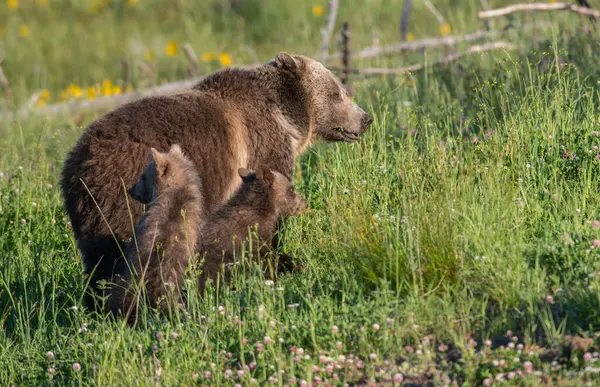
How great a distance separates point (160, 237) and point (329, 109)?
3046 millimetres

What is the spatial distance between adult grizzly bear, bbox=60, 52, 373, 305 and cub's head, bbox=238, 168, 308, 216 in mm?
306

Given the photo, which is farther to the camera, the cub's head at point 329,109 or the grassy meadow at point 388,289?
the cub's head at point 329,109

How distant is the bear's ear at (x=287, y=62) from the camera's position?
25.5 ft

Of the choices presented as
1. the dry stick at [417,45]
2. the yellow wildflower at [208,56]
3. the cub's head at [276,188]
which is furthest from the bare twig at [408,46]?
the cub's head at [276,188]

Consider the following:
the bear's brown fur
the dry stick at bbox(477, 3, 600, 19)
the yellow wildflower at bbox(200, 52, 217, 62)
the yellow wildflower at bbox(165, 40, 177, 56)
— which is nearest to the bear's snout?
the bear's brown fur

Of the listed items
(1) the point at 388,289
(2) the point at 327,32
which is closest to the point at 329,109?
(1) the point at 388,289

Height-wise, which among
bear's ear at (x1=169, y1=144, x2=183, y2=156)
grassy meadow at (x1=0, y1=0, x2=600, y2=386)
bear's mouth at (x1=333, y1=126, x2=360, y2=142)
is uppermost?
bear's ear at (x1=169, y1=144, x2=183, y2=156)

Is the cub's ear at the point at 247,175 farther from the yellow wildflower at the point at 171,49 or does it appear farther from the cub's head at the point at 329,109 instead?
the yellow wildflower at the point at 171,49

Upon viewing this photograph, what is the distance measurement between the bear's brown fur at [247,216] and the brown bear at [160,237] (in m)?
0.20

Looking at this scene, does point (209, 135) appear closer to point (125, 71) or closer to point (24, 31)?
point (125, 71)

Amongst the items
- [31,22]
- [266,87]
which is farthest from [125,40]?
[266,87]

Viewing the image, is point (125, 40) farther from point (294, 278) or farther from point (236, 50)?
point (294, 278)

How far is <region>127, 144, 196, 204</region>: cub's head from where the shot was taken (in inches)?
228

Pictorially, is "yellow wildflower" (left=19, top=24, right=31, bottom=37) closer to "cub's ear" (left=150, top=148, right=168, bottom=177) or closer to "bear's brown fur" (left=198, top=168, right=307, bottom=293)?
"bear's brown fur" (left=198, top=168, right=307, bottom=293)
